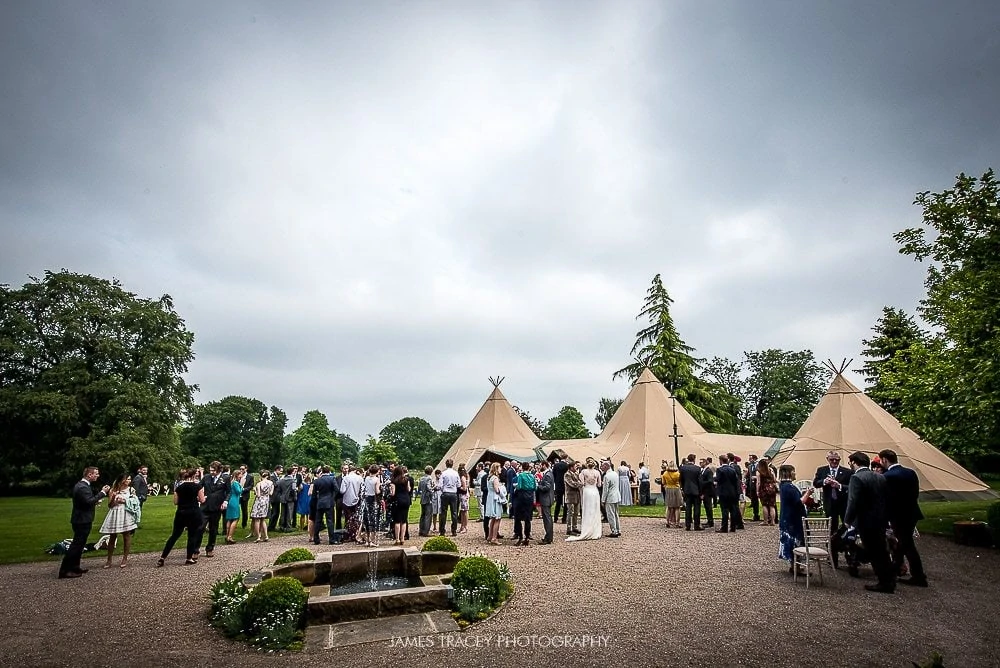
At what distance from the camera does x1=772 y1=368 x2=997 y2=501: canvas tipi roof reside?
16500mm

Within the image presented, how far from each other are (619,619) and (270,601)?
360 centimetres

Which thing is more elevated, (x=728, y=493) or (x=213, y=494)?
(x=213, y=494)

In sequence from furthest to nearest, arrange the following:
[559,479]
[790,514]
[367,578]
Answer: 1. [559,479]
2. [367,578]
3. [790,514]

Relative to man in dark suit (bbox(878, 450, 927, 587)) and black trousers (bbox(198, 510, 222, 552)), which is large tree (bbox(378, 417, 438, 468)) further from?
man in dark suit (bbox(878, 450, 927, 587))

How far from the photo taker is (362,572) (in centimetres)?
757

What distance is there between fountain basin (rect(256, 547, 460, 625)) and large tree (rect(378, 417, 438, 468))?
64322mm

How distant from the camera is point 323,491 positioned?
1095 cm

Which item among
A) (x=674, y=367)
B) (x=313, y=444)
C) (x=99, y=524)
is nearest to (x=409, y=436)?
(x=313, y=444)

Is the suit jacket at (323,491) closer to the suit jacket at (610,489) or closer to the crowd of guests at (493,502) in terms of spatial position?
the crowd of guests at (493,502)

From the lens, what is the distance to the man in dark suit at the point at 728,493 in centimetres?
1111

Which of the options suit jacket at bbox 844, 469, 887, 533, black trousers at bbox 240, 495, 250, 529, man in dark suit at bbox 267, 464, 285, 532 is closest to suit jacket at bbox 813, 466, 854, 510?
suit jacket at bbox 844, 469, 887, 533

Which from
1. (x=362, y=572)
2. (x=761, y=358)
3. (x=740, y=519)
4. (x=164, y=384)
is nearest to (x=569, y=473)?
(x=740, y=519)

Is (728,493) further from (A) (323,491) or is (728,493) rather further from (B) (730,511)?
(A) (323,491)

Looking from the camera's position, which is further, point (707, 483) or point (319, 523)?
point (707, 483)
